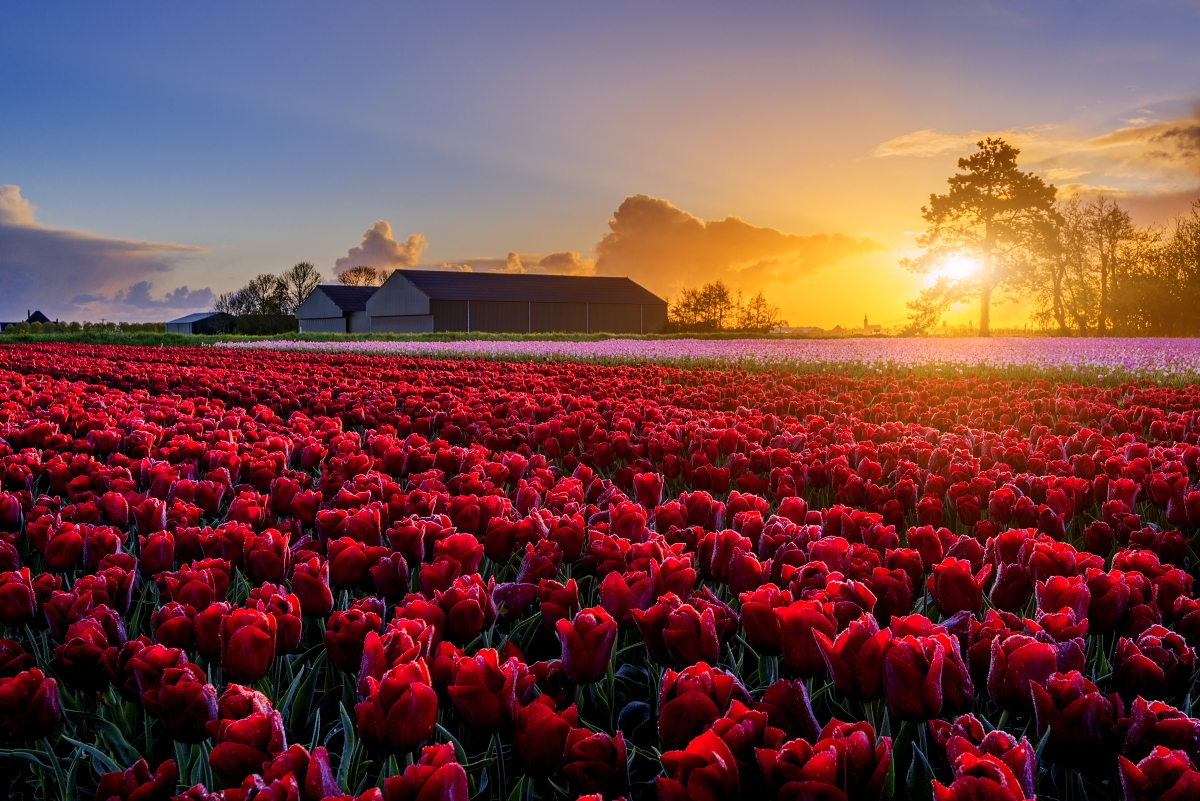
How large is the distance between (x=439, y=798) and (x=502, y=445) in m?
4.54

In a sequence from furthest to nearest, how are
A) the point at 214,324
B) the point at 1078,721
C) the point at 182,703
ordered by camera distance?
the point at 214,324, the point at 182,703, the point at 1078,721

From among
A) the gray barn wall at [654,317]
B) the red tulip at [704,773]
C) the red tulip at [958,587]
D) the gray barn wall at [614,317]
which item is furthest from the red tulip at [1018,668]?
the gray barn wall at [654,317]

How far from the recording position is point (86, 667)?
198cm

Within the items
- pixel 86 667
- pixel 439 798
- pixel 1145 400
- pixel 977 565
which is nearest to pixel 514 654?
pixel 439 798

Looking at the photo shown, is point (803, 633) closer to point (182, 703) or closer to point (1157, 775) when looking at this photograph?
point (1157, 775)

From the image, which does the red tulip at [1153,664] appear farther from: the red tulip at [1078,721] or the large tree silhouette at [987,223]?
the large tree silhouette at [987,223]

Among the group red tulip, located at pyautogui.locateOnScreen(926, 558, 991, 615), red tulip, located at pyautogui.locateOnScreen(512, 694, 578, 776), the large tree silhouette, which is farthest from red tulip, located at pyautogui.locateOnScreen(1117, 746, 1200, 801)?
the large tree silhouette

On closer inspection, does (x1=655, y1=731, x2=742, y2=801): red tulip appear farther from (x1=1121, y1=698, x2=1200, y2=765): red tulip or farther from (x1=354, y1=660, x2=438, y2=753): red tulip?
(x1=1121, y1=698, x2=1200, y2=765): red tulip

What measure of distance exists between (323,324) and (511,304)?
867 inches

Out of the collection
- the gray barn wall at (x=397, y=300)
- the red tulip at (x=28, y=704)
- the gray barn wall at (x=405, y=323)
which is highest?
the gray barn wall at (x=397, y=300)

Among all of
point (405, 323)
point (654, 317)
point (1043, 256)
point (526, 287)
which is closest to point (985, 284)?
point (1043, 256)

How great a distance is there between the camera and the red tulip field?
148 centimetres

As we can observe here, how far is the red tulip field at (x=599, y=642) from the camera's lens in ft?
4.86

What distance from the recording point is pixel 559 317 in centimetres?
6506
